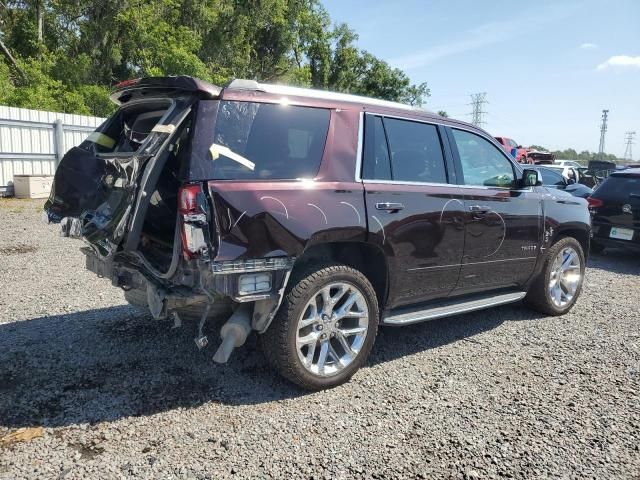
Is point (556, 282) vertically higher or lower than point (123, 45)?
lower

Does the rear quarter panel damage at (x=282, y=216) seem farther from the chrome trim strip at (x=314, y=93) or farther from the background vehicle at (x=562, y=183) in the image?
the background vehicle at (x=562, y=183)

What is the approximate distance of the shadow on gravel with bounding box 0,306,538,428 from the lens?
316 centimetres

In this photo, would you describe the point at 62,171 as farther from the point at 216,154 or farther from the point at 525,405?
the point at 525,405

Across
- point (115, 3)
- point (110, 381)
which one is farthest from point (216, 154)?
point (115, 3)

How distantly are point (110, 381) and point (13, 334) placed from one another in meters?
1.40

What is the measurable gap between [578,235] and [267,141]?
409 centimetres

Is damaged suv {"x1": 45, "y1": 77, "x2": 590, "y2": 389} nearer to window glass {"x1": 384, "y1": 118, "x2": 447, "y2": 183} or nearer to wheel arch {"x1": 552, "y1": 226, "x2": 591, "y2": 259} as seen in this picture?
window glass {"x1": 384, "y1": 118, "x2": 447, "y2": 183}

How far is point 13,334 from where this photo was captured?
426 centimetres

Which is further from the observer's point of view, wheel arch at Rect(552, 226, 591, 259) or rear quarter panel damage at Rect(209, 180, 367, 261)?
wheel arch at Rect(552, 226, 591, 259)

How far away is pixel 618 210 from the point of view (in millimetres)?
8352

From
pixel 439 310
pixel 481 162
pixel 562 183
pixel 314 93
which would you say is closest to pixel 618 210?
pixel 562 183

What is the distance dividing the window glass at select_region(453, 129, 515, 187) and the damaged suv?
0.03 metres

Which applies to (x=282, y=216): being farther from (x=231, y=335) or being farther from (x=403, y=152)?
(x=403, y=152)

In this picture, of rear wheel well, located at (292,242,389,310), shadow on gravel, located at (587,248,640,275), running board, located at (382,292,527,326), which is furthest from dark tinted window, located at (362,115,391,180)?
shadow on gravel, located at (587,248,640,275)
